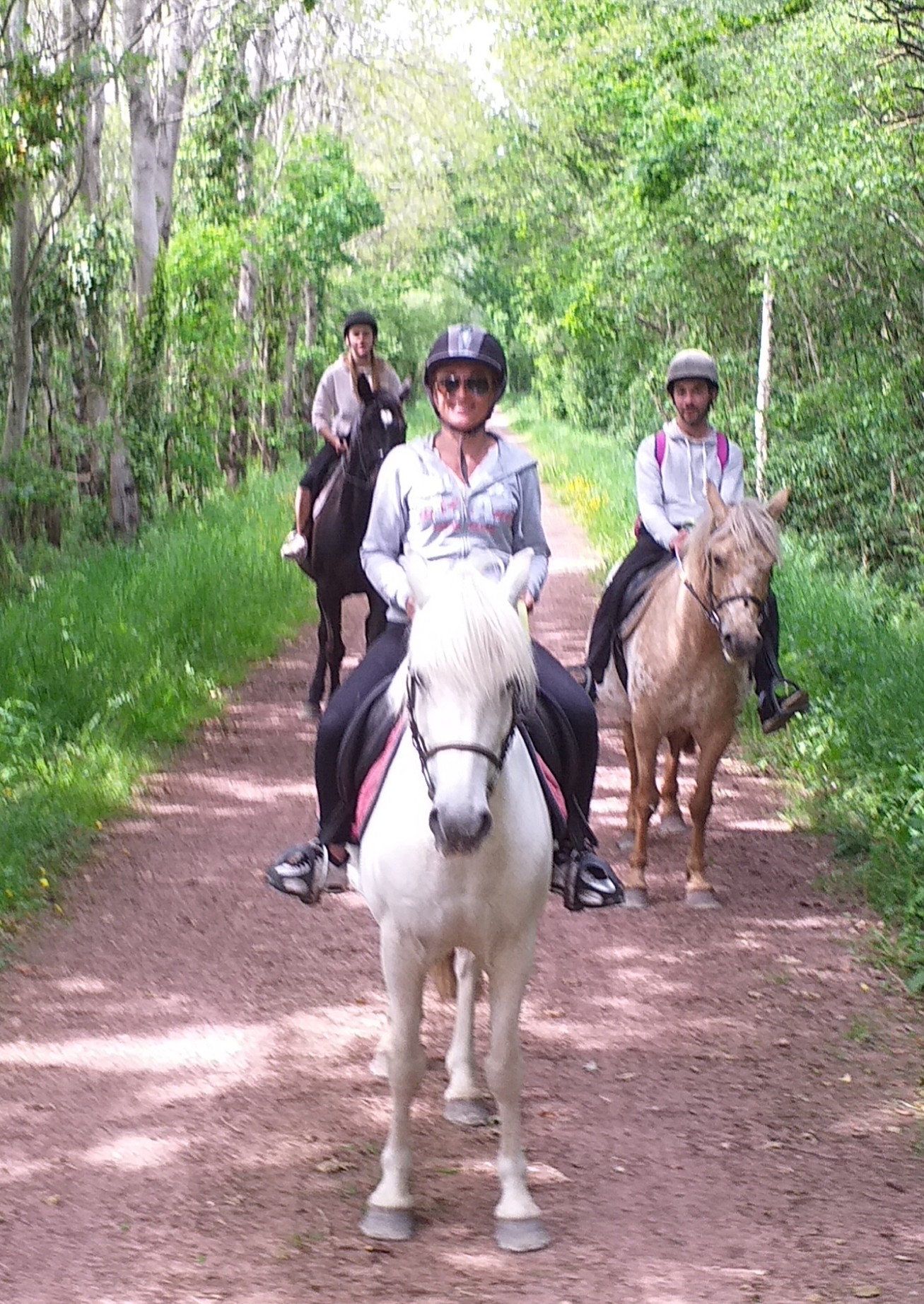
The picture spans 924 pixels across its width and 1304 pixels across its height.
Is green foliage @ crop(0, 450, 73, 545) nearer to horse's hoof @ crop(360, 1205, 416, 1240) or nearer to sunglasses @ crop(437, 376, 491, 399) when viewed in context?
sunglasses @ crop(437, 376, 491, 399)

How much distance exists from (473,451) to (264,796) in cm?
450

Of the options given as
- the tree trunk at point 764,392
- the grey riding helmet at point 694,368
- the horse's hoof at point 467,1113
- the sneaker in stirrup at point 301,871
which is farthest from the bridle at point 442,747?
the tree trunk at point 764,392

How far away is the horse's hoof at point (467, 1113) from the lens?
4.76 meters

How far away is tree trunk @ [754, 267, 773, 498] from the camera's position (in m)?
16.6

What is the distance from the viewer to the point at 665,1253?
13.0 feet

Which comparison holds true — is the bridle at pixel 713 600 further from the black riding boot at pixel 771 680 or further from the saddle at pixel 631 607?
the saddle at pixel 631 607

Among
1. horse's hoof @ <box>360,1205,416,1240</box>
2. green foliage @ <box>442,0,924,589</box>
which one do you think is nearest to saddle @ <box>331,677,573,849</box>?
horse's hoof @ <box>360,1205,416,1240</box>

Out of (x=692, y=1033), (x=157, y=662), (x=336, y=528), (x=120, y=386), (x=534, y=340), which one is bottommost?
(x=692, y=1033)

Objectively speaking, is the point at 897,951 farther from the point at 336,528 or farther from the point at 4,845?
the point at 336,528

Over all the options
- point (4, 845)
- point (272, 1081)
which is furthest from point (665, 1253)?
point (4, 845)

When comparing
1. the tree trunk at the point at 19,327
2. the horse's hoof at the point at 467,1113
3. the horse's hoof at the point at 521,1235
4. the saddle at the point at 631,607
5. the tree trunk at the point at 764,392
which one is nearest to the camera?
the horse's hoof at the point at 521,1235

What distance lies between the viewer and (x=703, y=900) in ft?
23.1

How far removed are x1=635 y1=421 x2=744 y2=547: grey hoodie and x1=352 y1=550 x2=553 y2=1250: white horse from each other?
3.68 m

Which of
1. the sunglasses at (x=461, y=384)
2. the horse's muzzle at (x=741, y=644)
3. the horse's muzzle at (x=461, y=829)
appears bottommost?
the horse's muzzle at (x=461, y=829)
